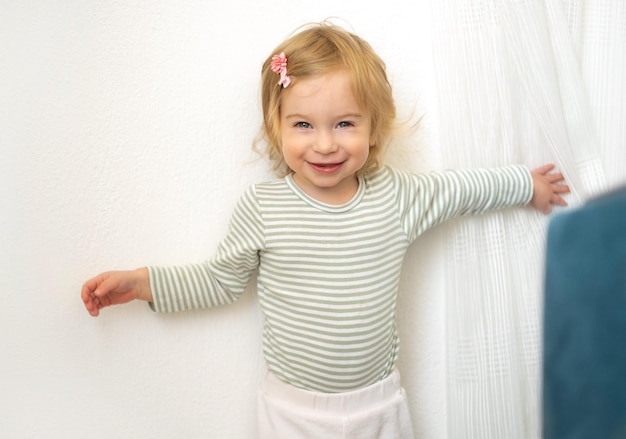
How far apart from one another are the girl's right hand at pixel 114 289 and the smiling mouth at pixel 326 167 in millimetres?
287

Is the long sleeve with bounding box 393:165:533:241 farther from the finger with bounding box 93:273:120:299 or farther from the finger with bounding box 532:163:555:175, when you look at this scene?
the finger with bounding box 93:273:120:299

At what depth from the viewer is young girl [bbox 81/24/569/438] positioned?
969 millimetres

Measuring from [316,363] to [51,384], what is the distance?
15.3 inches

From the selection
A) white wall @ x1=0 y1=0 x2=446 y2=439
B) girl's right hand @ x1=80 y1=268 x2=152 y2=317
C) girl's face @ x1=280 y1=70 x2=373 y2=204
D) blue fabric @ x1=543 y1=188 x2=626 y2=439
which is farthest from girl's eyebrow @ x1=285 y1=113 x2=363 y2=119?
blue fabric @ x1=543 y1=188 x2=626 y2=439

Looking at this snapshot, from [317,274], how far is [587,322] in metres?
0.53

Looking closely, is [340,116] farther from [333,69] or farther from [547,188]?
[547,188]

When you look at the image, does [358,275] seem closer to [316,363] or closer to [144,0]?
[316,363]

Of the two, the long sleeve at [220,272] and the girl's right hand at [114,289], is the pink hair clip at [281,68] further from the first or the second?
the girl's right hand at [114,289]

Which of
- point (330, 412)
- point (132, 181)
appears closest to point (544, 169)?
point (330, 412)

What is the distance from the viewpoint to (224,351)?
109 centimetres

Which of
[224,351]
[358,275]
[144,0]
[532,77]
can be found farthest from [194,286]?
[532,77]

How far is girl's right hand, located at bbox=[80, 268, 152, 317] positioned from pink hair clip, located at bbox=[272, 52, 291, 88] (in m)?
0.34

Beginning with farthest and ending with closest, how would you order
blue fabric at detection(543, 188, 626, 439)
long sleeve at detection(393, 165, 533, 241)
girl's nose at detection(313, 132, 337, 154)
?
1. long sleeve at detection(393, 165, 533, 241)
2. girl's nose at detection(313, 132, 337, 154)
3. blue fabric at detection(543, 188, 626, 439)

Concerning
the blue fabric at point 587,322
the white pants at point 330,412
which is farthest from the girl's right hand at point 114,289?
the blue fabric at point 587,322
